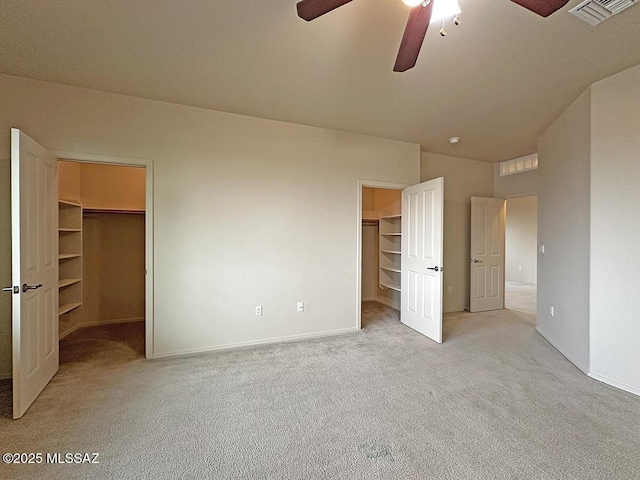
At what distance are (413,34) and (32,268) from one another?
312 cm

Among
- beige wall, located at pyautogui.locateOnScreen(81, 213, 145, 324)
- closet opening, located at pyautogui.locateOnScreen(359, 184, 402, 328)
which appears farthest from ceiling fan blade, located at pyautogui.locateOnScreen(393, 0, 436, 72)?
beige wall, located at pyautogui.locateOnScreen(81, 213, 145, 324)

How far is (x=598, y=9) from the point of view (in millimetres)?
1739

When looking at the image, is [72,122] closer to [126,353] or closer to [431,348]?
[126,353]

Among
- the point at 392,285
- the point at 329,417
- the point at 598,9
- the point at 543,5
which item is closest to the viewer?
the point at 543,5

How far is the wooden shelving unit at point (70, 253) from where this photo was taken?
365 centimetres

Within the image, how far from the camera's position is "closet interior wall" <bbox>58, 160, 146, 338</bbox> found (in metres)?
4.06

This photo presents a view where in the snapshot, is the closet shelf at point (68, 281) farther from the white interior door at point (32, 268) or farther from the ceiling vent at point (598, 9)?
the ceiling vent at point (598, 9)

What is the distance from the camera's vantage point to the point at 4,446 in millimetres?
1693

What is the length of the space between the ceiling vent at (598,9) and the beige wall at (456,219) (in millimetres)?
2922

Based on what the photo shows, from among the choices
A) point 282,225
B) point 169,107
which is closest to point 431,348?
point 282,225

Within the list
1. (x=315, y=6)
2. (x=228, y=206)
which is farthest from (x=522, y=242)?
(x=315, y=6)

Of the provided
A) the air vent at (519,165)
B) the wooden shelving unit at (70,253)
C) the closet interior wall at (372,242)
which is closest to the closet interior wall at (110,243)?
the wooden shelving unit at (70,253)

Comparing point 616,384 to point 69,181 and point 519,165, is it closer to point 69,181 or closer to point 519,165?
point 519,165

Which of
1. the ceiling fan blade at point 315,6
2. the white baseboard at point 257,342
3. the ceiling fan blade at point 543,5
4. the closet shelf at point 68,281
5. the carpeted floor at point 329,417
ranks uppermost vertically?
the ceiling fan blade at point 315,6
